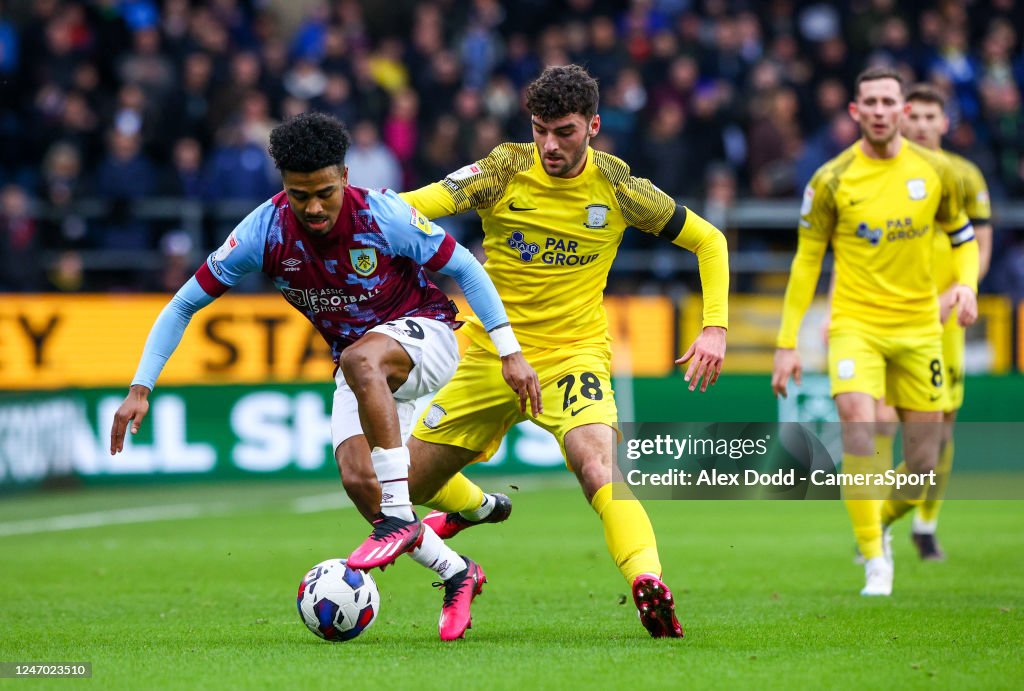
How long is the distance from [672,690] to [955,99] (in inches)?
636

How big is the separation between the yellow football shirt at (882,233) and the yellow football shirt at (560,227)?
1983mm

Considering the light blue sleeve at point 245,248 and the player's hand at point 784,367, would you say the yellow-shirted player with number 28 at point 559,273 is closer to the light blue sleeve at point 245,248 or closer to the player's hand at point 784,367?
the light blue sleeve at point 245,248

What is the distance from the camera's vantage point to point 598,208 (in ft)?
24.5

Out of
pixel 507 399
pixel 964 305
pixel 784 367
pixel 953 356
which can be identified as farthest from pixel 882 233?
pixel 507 399

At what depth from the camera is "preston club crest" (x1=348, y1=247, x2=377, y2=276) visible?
6918 millimetres

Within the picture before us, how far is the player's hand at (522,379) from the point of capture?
22.1ft

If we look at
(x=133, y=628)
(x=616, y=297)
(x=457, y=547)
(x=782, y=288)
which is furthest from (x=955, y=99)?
(x=133, y=628)

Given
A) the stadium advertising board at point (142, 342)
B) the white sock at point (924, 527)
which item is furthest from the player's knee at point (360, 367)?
the stadium advertising board at point (142, 342)

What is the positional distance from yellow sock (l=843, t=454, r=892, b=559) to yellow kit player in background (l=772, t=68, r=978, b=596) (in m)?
0.01

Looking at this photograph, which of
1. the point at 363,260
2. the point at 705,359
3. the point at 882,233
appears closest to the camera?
the point at 363,260

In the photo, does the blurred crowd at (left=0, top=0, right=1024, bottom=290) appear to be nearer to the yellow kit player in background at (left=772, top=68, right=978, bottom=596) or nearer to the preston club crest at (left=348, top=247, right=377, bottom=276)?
the yellow kit player in background at (left=772, top=68, right=978, bottom=596)

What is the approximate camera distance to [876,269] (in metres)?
9.41

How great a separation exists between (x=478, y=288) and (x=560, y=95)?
3.11 feet

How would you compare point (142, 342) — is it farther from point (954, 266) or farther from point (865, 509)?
point (865, 509)
